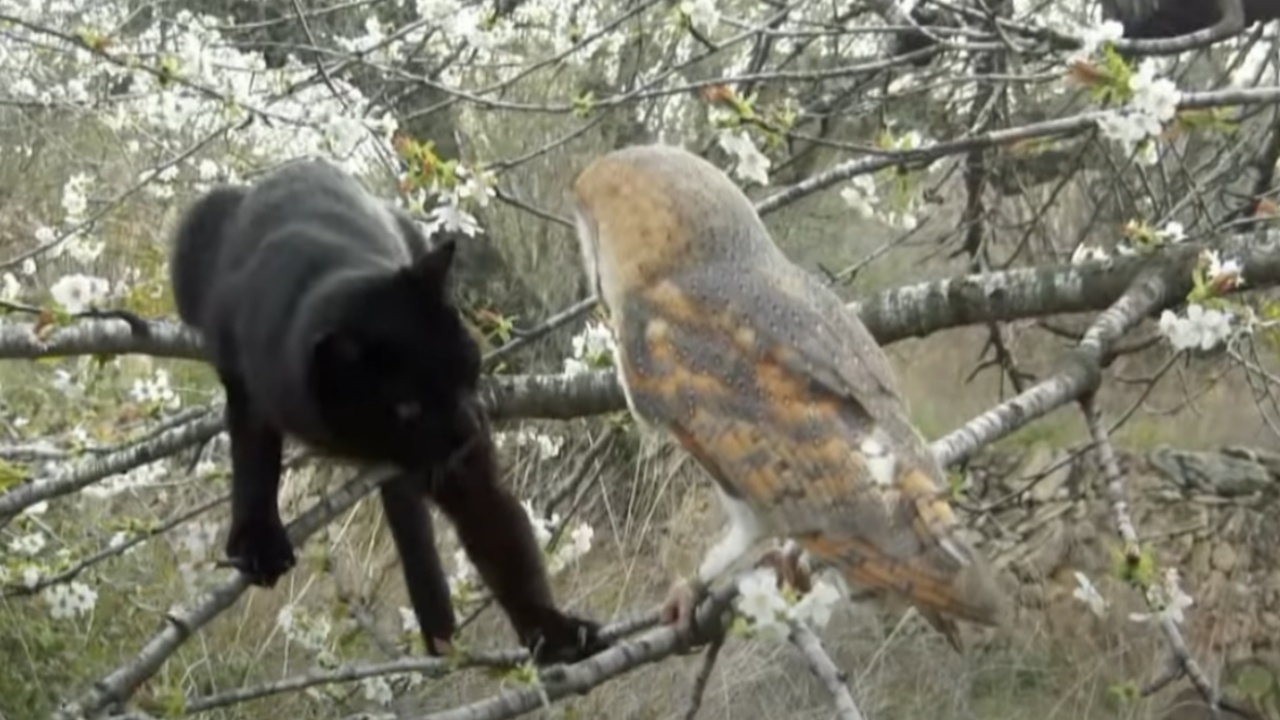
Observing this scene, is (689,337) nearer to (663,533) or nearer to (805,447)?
(805,447)

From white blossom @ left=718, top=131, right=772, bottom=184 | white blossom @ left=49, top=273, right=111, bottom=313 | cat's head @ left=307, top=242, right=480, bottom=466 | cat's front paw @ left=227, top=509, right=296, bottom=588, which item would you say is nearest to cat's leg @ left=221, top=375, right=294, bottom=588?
cat's front paw @ left=227, top=509, right=296, bottom=588

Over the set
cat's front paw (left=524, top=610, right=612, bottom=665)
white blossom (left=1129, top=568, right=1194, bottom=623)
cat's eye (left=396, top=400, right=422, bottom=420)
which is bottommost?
white blossom (left=1129, top=568, right=1194, bottom=623)

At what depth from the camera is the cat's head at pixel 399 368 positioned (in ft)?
7.31

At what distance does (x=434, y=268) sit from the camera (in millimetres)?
2211

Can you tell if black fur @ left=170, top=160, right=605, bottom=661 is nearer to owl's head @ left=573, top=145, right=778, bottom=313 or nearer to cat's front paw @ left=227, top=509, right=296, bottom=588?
cat's front paw @ left=227, top=509, right=296, bottom=588

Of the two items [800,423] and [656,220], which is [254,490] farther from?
[800,423]

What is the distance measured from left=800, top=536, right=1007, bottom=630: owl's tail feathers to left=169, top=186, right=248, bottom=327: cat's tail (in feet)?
4.44

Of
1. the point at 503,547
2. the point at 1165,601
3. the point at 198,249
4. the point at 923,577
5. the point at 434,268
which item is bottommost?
the point at 1165,601

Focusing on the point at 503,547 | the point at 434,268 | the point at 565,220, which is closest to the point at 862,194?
the point at 565,220

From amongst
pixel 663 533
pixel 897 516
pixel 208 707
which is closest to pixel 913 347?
pixel 663 533

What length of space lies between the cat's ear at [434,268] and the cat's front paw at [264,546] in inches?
13.5

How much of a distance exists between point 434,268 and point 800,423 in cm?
81

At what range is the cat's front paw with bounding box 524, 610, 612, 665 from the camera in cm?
237

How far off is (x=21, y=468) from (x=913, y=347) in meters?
3.96
